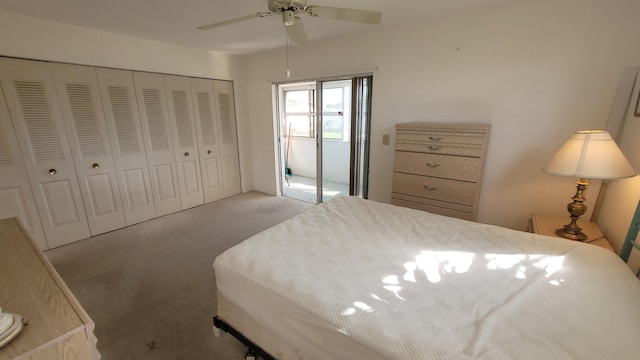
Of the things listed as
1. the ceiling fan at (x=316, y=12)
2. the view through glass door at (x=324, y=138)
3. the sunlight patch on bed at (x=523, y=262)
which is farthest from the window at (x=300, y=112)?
the sunlight patch on bed at (x=523, y=262)

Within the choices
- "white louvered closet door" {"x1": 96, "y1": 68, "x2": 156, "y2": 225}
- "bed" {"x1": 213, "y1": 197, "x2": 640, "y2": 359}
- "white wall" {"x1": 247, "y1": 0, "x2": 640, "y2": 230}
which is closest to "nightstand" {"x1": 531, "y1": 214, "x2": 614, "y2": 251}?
"white wall" {"x1": 247, "y1": 0, "x2": 640, "y2": 230}

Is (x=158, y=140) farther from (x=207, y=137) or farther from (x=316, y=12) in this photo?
(x=316, y=12)

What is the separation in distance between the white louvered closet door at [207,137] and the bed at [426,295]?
2913 mm

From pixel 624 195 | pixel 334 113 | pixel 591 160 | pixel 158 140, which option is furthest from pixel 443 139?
pixel 158 140

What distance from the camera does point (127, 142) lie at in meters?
3.25

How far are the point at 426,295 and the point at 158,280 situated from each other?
2.28 m

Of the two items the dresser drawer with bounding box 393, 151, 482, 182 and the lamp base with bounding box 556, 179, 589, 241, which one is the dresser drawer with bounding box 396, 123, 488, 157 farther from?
the lamp base with bounding box 556, 179, 589, 241

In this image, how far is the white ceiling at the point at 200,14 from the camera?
7.17ft

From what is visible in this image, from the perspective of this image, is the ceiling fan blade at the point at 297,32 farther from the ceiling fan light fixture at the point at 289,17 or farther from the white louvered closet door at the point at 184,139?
the white louvered closet door at the point at 184,139

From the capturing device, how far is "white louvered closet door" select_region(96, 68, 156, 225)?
3053 mm

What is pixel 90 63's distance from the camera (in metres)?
2.87

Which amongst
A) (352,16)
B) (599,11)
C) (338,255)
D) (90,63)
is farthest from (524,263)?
(90,63)

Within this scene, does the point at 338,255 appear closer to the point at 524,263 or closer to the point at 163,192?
the point at 524,263

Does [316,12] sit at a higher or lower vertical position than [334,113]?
higher
